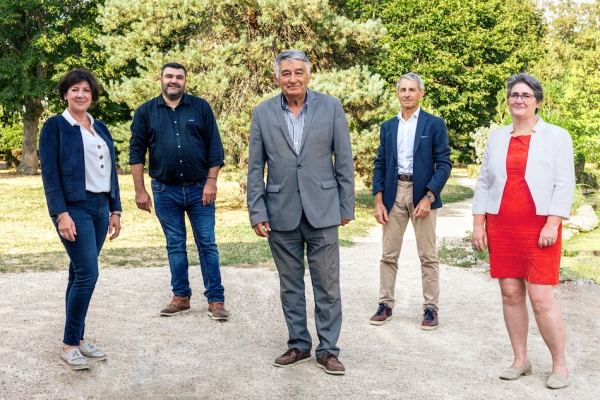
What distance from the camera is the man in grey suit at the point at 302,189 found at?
447 cm

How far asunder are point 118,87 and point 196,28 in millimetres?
2471

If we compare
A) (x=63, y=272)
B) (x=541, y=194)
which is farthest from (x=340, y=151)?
(x=63, y=272)

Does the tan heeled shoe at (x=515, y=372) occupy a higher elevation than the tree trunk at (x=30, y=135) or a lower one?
lower

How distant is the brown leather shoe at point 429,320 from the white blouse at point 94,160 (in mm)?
2976

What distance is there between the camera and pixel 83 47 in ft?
90.3

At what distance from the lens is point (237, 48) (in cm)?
1490

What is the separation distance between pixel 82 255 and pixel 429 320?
10.0 ft

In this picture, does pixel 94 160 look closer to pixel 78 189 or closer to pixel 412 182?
pixel 78 189

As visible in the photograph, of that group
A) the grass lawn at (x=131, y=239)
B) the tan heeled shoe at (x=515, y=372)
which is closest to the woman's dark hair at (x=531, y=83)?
the tan heeled shoe at (x=515, y=372)

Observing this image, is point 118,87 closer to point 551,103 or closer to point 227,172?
point 227,172

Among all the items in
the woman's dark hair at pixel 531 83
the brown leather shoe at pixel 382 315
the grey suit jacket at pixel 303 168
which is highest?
the woman's dark hair at pixel 531 83

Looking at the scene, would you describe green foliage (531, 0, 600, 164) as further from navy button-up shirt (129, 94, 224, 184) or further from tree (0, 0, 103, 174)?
tree (0, 0, 103, 174)

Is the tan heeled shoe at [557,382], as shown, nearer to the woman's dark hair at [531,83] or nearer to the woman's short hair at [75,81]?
the woman's dark hair at [531,83]

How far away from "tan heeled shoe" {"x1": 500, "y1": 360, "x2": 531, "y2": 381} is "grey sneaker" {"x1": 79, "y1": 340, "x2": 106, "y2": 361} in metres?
2.91
